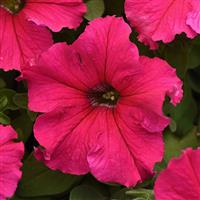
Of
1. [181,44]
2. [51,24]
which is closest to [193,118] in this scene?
[181,44]

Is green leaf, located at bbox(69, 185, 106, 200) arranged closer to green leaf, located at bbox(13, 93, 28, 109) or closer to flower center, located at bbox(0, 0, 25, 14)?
green leaf, located at bbox(13, 93, 28, 109)

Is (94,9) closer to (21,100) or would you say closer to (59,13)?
(59,13)

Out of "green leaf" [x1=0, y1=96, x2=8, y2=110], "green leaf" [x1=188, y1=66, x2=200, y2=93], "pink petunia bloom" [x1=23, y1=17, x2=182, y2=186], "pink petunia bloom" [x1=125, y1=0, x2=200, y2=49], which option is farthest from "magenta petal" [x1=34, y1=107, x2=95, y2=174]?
"green leaf" [x1=188, y1=66, x2=200, y2=93]

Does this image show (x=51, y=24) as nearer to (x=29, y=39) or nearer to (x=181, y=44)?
(x=29, y=39)

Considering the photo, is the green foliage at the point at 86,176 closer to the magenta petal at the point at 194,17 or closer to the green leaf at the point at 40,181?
the green leaf at the point at 40,181

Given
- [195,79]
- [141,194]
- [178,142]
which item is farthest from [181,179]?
[195,79]

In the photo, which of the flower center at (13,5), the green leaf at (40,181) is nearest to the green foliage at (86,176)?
the green leaf at (40,181)
